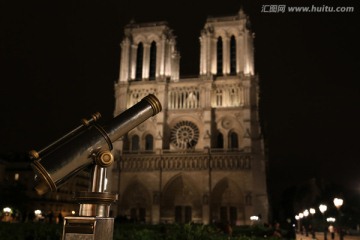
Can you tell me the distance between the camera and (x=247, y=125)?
37094 millimetres

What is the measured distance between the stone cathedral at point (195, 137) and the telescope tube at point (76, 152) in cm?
3278

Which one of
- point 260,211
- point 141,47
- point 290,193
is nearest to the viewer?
point 260,211

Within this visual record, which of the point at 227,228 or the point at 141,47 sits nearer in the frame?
the point at 227,228

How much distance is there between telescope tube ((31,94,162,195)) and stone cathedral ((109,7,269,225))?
32780mm

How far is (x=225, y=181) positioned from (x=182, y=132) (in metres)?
6.95

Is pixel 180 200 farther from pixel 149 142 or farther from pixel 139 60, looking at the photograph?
pixel 139 60

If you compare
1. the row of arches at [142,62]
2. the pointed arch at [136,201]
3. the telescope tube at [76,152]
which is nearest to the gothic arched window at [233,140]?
the pointed arch at [136,201]

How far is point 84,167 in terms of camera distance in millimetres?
3322

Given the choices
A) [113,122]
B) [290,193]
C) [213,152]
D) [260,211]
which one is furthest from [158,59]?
[113,122]

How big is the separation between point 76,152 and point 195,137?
36.5 metres

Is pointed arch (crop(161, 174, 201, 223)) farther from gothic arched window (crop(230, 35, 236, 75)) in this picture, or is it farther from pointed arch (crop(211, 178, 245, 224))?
gothic arched window (crop(230, 35, 236, 75))

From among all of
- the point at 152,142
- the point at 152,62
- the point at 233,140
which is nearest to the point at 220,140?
the point at 233,140

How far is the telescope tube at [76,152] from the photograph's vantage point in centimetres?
313

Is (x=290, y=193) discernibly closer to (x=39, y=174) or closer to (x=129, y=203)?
(x=129, y=203)
